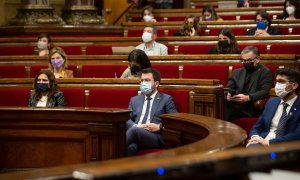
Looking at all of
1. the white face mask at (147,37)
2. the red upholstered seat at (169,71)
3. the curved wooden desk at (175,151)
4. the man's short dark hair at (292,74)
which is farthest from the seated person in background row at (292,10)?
the curved wooden desk at (175,151)

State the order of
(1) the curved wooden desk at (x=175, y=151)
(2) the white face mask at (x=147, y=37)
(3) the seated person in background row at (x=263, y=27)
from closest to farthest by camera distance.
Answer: (1) the curved wooden desk at (x=175, y=151), (2) the white face mask at (x=147, y=37), (3) the seated person in background row at (x=263, y=27)

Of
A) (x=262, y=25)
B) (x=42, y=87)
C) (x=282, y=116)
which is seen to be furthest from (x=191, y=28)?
(x=282, y=116)

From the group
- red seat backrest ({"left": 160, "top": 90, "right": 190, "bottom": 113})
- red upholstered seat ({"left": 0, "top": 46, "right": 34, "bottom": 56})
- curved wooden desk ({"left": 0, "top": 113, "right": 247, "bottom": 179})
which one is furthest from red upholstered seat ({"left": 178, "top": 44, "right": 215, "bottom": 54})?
curved wooden desk ({"left": 0, "top": 113, "right": 247, "bottom": 179})

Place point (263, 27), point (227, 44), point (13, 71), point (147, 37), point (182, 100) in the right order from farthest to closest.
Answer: point (263, 27), point (147, 37), point (13, 71), point (227, 44), point (182, 100)

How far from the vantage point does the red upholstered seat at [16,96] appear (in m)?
5.75

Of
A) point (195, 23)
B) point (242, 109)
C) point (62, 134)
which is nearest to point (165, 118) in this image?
point (62, 134)

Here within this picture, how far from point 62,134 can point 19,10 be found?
5183 millimetres

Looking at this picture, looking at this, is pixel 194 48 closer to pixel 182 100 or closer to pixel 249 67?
pixel 249 67

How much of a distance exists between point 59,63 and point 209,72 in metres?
1.37

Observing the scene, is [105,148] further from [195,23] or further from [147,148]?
[195,23]

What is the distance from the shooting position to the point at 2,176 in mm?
2666

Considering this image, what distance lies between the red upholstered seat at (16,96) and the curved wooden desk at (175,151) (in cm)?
193

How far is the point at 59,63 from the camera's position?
622 centimetres

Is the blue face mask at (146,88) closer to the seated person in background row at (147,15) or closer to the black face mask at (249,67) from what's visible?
the black face mask at (249,67)
